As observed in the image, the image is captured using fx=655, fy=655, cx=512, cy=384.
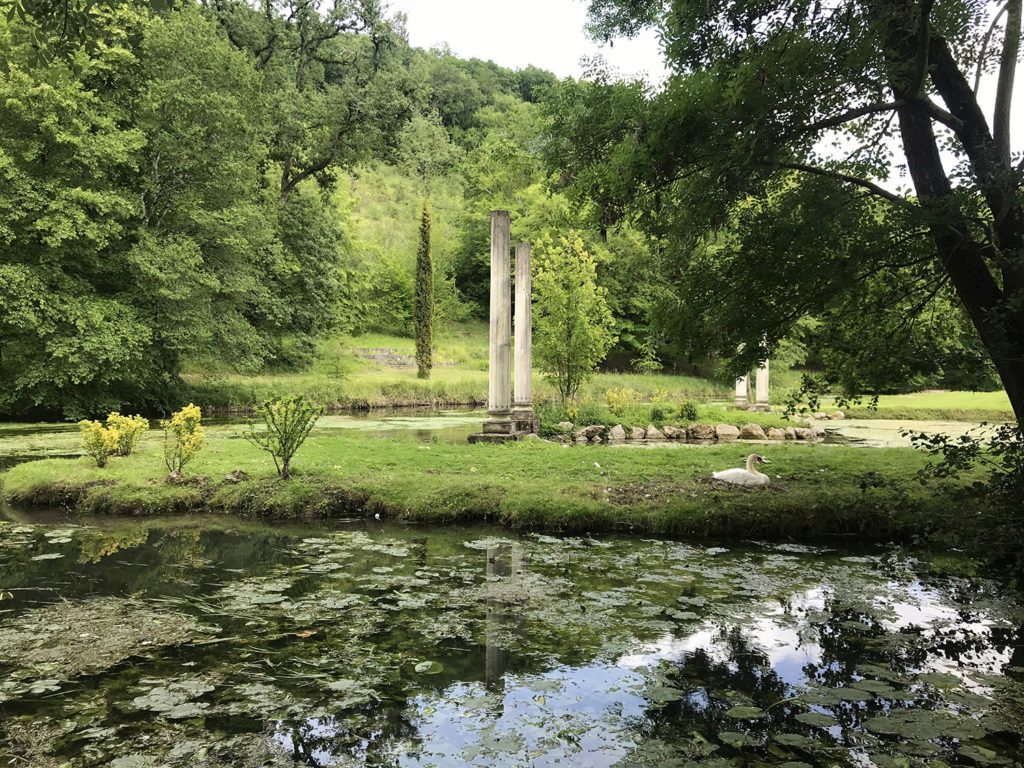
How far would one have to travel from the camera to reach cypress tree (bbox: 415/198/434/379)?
34031 millimetres

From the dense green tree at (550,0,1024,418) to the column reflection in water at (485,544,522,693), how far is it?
3254 mm

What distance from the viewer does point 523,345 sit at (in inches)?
647

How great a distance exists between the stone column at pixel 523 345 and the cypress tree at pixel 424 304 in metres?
16.8

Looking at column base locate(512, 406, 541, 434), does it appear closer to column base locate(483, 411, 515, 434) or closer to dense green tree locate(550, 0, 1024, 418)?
column base locate(483, 411, 515, 434)

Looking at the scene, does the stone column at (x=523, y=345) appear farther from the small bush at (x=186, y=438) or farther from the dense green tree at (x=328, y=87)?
the dense green tree at (x=328, y=87)

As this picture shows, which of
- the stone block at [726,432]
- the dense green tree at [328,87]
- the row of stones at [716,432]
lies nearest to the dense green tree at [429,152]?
the dense green tree at [328,87]

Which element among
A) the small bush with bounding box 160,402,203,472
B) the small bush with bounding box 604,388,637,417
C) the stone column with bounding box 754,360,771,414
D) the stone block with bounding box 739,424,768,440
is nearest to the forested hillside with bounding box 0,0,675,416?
the small bush with bounding box 604,388,637,417

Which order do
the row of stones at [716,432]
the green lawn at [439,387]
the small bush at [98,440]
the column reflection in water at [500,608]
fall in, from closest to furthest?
1. the column reflection in water at [500,608]
2. the small bush at [98,440]
3. the row of stones at [716,432]
4. the green lawn at [439,387]

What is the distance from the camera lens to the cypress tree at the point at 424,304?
34031 millimetres

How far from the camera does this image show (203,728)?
3244 mm

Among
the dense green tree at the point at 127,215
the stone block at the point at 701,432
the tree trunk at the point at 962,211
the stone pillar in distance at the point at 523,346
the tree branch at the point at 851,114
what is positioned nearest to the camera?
the tree trunk at the point at 962,211

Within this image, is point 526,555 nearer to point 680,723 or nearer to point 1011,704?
point 680,723

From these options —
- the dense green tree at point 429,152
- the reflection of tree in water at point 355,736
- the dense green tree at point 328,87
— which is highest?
the dense green tree at point 429,152

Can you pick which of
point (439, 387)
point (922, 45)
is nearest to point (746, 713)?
point (922, 45)
